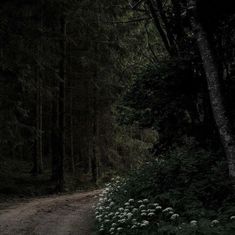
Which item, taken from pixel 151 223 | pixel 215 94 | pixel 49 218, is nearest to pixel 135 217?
pixel 151 223

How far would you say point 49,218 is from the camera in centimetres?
1570

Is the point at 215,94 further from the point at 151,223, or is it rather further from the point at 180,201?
the point at 151,223

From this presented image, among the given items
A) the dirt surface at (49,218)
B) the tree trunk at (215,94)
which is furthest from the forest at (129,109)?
the dirt surface at (49,218)

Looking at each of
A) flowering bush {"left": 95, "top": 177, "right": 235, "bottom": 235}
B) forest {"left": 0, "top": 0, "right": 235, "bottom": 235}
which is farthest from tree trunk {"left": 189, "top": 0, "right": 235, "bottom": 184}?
flowering bush {"left": 95, "top": 177, "right": 235, "bottom": 235}

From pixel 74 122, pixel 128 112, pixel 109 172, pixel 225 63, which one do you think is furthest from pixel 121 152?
pixel 225 63

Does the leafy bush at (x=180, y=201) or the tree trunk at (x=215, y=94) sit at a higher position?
the tree trunk at (x=215, y=94)

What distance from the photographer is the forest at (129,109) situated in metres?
10.7

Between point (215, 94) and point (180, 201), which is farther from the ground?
point (215, 94)

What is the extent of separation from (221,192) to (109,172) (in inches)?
1003

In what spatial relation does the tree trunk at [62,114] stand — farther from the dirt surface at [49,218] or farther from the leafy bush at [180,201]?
the leafy bush at [180,201]

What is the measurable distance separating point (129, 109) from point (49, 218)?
450 cm

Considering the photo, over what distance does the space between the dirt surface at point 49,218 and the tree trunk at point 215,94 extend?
4779 millimetres

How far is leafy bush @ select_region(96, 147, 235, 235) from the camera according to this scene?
900 cm

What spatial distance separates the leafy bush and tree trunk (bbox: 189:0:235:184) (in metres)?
0.76
